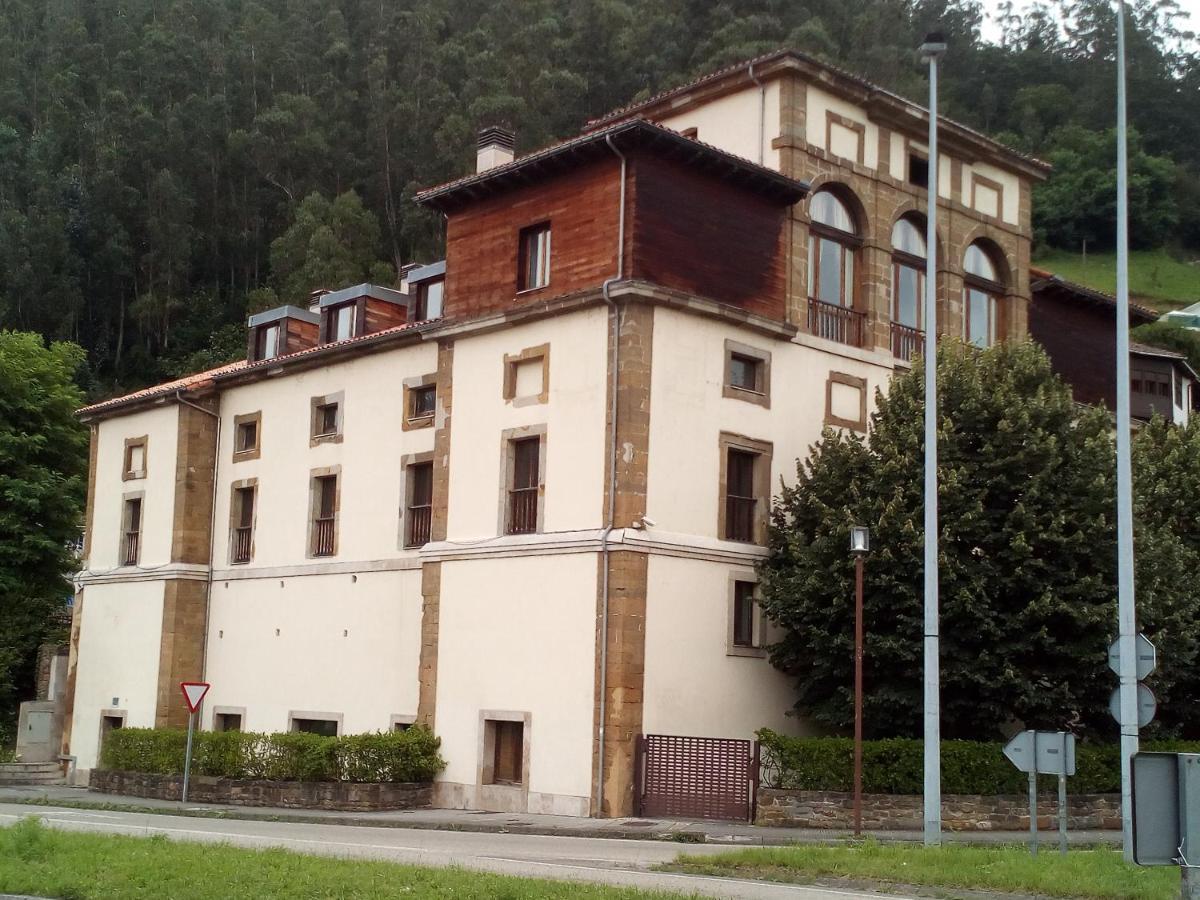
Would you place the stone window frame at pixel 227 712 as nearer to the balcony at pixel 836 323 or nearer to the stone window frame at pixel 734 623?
the stone window frame at pixel 734 623

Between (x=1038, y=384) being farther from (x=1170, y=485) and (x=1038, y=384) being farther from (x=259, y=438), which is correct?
(x=259, y=438)

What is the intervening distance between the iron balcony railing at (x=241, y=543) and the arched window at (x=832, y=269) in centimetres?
1587

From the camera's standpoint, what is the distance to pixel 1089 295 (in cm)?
3841

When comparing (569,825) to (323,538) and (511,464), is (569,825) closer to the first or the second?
(511,464)

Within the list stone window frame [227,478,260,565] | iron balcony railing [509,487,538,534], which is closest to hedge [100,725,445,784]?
iron balcony railing [509,487,538,534]

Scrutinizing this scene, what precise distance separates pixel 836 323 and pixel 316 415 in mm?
12889

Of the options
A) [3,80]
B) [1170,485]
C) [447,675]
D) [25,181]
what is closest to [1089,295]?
[1170,485]

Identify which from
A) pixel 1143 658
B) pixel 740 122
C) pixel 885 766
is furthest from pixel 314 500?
pixel 1143 658

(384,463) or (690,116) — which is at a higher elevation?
(690,116)

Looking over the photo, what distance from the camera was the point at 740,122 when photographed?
32.6 m

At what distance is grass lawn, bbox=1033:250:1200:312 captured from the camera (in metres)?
101

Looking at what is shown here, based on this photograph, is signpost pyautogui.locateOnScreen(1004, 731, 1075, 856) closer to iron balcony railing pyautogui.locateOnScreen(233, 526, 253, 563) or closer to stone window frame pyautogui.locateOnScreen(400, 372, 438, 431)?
stone window frame pyautogui.locateOnScreen(400, 372, 438, 431)

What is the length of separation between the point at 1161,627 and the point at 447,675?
13.5 meters

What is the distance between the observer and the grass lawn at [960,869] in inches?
573
